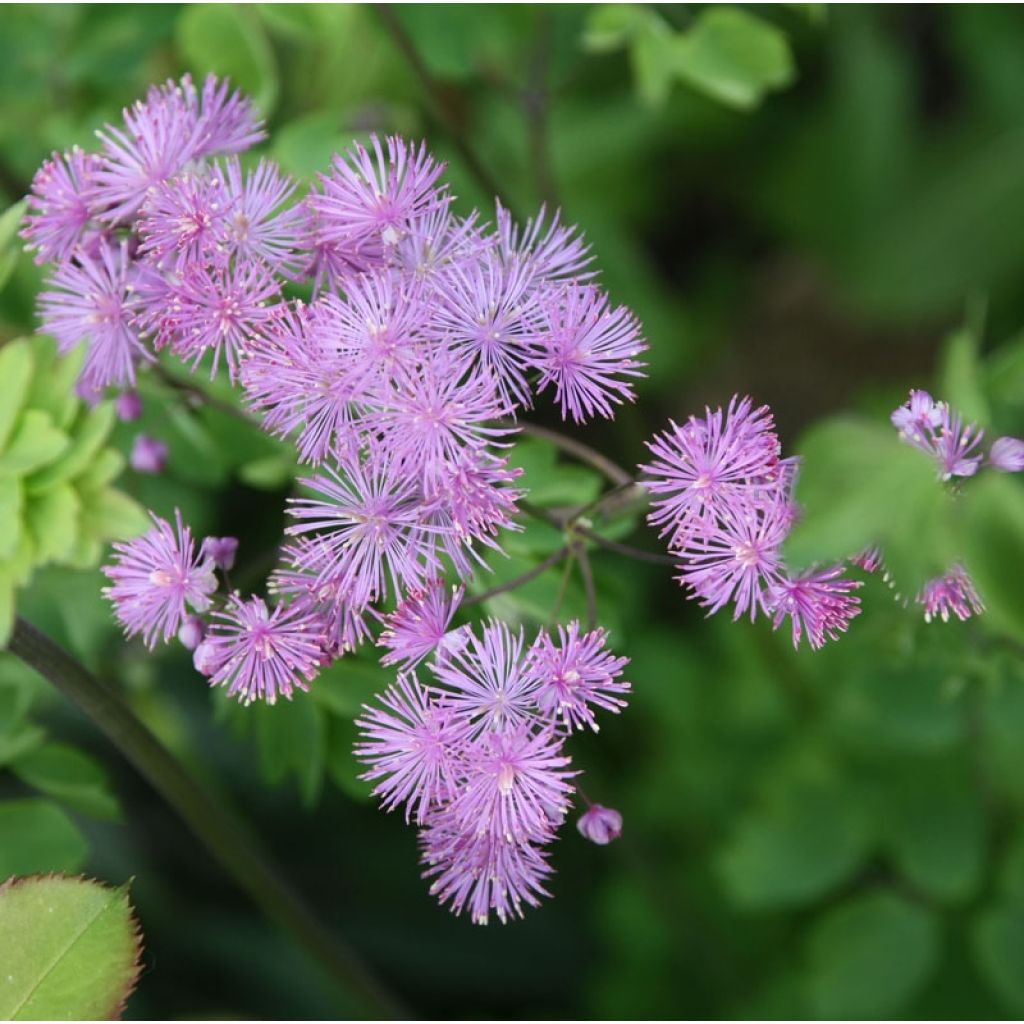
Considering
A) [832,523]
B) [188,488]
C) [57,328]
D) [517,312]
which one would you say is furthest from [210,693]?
[832,523]

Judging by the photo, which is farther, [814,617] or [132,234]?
[132,234]

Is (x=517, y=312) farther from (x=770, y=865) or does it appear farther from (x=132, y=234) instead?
(x=770, y=865)

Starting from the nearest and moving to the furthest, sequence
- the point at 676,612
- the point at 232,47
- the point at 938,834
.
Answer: the point at 232,47, the point at 938,834, the point at 676,612

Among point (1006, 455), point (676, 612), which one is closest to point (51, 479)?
point (1006, 455)

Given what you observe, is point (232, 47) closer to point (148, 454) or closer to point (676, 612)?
point (148, 454)

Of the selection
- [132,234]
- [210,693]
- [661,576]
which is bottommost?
[210,693]

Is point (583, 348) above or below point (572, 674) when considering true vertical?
above

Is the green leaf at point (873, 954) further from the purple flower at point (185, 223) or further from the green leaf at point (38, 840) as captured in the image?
the purple flower at point (185, 223)
